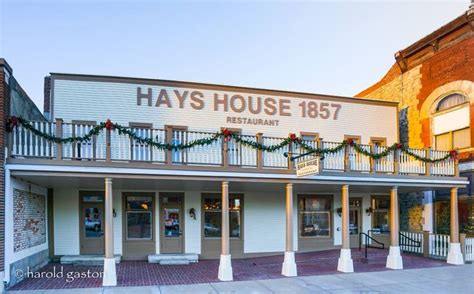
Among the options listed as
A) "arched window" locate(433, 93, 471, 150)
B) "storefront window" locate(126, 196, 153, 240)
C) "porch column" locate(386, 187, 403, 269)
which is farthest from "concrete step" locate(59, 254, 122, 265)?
"arched window" locate(433, 93, 471, 150)

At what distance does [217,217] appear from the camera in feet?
46.9

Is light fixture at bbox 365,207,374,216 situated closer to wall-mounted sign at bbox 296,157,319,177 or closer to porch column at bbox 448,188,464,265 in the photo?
porch column at bbox 448,188,464,265

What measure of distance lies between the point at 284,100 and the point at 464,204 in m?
8.48

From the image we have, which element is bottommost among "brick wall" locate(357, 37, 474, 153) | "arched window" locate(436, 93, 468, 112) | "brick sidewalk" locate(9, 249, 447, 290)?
"brick sidewalk" locate(9, 249, 447, 290)

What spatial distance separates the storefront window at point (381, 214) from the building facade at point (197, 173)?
0.07 meters

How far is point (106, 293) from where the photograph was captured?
871 cm

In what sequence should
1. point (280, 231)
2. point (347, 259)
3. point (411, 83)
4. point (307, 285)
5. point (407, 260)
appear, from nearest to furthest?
point (307, 285) → point (347, 259) → point (407, 260) → point (280, 231) → point (411, 83)

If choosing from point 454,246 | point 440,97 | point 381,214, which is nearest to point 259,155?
point 454,246

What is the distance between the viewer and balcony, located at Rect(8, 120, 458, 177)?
31.6 feet

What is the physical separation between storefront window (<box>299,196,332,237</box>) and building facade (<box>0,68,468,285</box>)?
45 millimetres

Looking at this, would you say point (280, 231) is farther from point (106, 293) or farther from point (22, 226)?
point (22, 226)

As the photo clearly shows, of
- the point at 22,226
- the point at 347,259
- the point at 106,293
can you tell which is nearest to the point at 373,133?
the point at 347,259

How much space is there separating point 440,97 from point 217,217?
36.4ft

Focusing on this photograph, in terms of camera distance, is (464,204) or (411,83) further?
(411,83)
